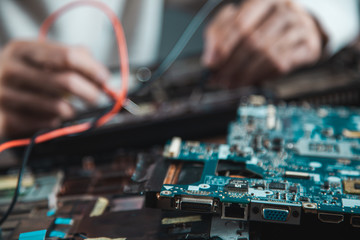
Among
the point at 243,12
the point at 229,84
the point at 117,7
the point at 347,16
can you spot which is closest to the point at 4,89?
the point at 117,7

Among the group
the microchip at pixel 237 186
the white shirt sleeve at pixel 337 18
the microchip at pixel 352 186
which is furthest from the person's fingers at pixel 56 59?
the white shirt sleeve at pixel 337 18

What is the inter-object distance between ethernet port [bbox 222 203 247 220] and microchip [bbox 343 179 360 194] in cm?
20

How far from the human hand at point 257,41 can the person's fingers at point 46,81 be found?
0.52 metres

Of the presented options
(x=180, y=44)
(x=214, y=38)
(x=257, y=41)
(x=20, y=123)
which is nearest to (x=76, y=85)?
(x=20, y=123)

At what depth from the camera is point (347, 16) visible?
5.95ft

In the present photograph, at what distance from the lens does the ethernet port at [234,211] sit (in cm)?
60

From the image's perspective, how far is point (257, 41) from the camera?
157cm

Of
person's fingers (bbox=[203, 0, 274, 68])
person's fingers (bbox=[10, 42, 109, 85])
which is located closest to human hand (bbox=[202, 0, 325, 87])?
person's fingers (bbox=[203, 0, 274, 68])

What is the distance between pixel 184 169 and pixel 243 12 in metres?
1.04

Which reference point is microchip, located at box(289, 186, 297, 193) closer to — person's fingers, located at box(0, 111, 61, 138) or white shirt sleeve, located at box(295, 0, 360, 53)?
person's fingers, located at box(0, 111, 61, 138)

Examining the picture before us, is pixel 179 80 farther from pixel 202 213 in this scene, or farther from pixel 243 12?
pixel 202 213

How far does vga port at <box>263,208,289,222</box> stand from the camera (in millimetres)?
589

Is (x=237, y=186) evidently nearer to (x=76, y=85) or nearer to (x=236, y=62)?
(x=76, y=85)

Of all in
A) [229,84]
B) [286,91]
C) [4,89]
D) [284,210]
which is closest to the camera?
[284,210]
